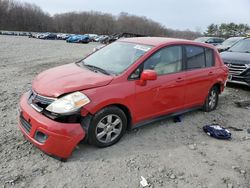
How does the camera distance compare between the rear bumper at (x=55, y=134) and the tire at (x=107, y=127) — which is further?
the tire at (x=107, y=127)

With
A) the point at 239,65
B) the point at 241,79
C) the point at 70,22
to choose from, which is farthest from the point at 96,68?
the point at 70,22

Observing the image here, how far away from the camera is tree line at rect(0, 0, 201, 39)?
106 metres

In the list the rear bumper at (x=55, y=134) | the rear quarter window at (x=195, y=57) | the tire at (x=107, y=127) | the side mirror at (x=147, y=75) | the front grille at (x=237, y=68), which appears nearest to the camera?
the rear bumper at (x=55, y=134)

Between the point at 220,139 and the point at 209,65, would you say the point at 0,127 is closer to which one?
the point at 220,139

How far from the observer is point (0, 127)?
4.61 meters

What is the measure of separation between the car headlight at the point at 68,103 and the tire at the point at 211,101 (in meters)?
3.35

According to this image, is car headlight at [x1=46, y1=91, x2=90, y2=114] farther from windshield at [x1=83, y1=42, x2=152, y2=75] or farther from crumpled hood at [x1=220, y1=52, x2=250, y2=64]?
crumpled hood at [x1=220, y1=52, x2=250, y2=64]

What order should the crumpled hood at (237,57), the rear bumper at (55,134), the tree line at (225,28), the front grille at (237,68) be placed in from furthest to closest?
1. the tree line at (225,28)
2. the crumpled hood at (237,57)
3. the front grille at (237,68)
4. the rear bumper at (55,134)

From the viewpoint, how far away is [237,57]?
8883mm

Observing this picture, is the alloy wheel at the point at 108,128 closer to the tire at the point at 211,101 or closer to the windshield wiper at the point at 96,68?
the windshield wiper at the point at 96,68

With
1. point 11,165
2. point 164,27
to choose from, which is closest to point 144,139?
point 11,165

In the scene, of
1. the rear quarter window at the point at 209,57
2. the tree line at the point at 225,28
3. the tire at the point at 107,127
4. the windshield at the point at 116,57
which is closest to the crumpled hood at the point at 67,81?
the windshield at the point at 116,57

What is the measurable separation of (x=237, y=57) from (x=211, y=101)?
11.3 feet

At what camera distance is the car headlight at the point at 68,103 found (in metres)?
3.57
